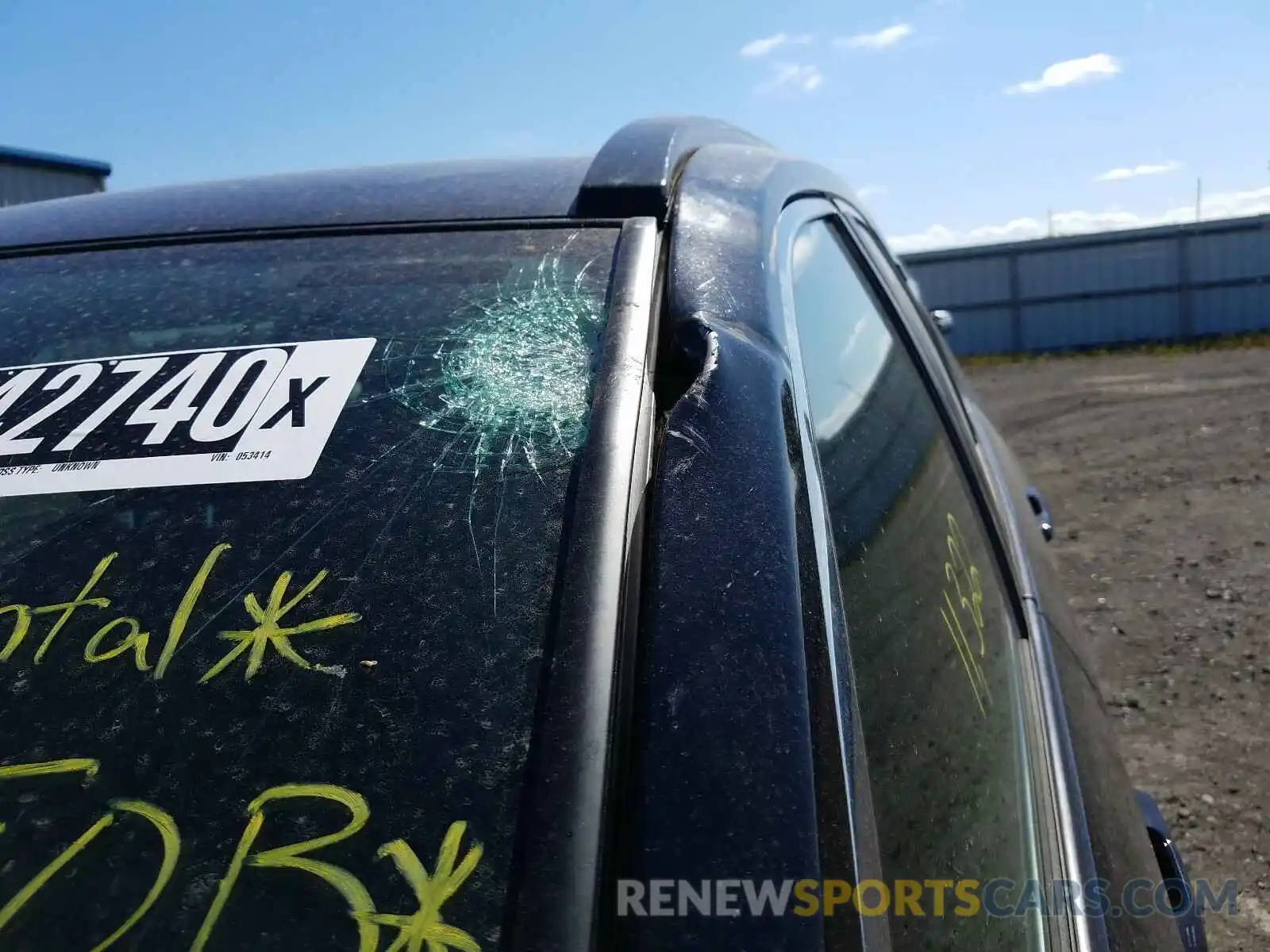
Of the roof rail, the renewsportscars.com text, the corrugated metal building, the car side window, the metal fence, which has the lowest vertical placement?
the renewsportscars.com text

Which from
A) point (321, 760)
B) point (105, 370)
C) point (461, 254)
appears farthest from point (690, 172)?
point (321, 760)

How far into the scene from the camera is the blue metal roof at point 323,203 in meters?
1.37

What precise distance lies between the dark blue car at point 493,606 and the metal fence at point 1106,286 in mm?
24715

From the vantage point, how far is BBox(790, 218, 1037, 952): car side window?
95 centimetres

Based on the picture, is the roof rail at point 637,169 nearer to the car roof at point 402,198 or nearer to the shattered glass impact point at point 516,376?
the car roof at point 402,198

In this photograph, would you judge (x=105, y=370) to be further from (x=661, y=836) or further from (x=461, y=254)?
(x=661, y=836)

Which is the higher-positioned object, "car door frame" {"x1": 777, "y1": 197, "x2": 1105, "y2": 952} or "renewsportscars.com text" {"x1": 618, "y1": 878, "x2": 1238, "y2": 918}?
"car door frame" {"x1": 777, "y1": 197, "x2": 1105, "y2": 952}

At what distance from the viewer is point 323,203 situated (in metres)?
1.44

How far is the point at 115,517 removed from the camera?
1010mm

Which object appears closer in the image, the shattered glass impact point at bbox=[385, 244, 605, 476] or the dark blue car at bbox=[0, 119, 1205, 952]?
the dark blue car at bbox=[0, 119, 1205, 952]

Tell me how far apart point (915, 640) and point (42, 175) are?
52.5 ft

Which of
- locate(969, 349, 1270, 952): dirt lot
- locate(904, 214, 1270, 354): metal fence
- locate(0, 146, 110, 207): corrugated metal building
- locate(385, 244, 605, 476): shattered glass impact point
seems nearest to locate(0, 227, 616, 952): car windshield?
locate(385, 244, 605, 476): shattered glass impact point

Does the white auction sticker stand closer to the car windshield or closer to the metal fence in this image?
the car windshield

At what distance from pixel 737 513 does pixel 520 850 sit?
310 mm
